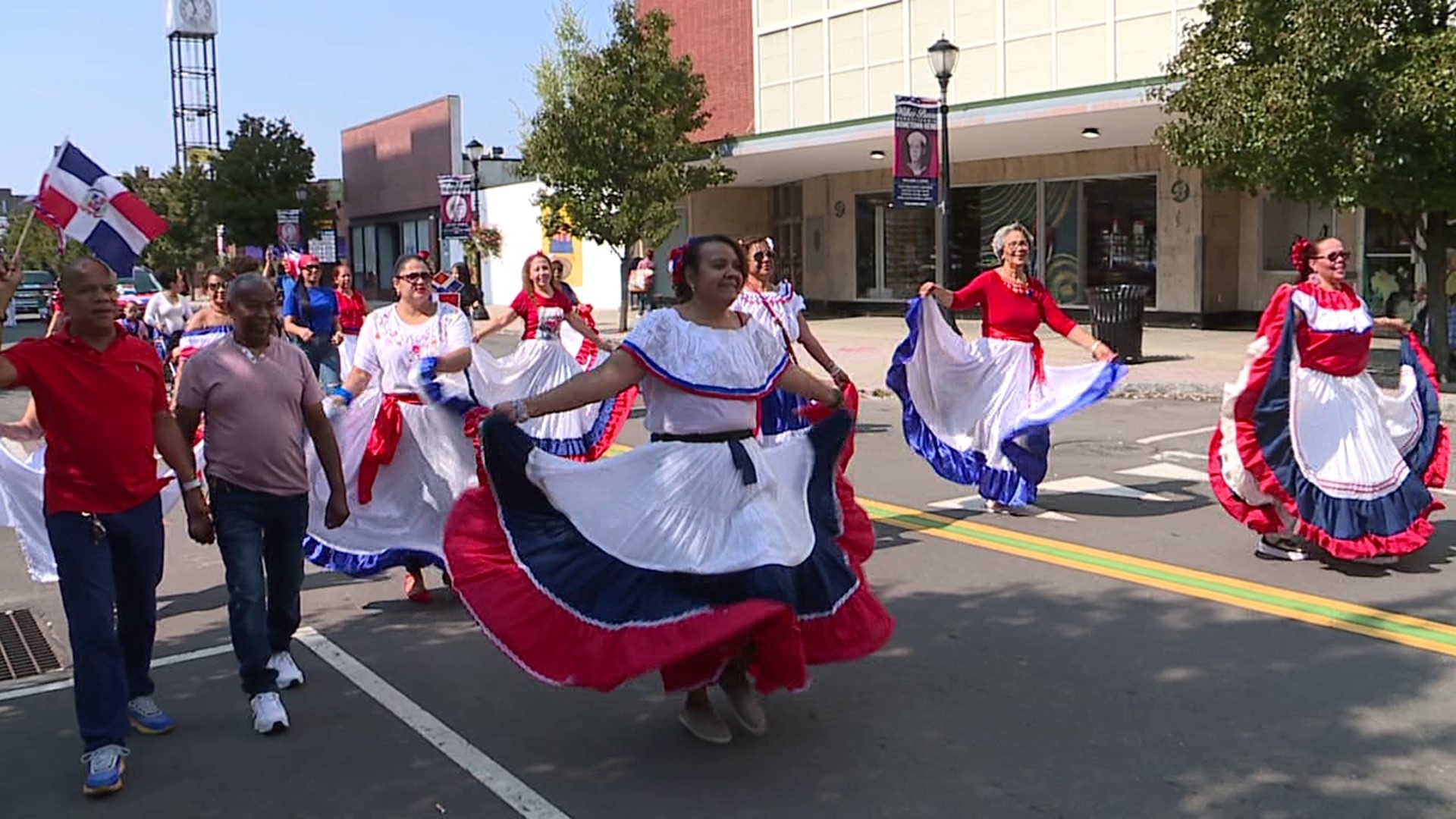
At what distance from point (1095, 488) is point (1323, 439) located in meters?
2.61

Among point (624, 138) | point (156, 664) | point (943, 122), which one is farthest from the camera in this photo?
point (624, 138)

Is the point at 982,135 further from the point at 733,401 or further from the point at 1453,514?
the point at 733,401

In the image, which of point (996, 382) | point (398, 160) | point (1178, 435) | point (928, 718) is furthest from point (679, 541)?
point (398, 160)

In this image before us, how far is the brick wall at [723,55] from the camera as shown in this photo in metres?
31.7

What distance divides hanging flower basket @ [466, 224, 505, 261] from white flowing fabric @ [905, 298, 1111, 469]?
29.1 m

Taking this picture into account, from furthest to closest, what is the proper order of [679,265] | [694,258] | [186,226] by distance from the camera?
[186,226] → [679,265] → [694,258]

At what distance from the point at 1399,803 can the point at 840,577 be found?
1.86 meters

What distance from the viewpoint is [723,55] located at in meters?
32.4

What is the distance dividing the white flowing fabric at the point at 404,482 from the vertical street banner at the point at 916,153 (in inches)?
439

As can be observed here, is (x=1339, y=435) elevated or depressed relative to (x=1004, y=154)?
depressed

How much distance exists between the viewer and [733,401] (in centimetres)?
467

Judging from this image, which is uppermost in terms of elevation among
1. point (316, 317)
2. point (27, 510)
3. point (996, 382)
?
point (316, 317)

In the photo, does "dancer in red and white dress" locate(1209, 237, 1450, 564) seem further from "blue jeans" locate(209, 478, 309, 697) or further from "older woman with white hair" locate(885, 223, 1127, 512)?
"blue jeans" locate(209, 478, 309, 697)

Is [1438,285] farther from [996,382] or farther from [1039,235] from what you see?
[1039,235]
